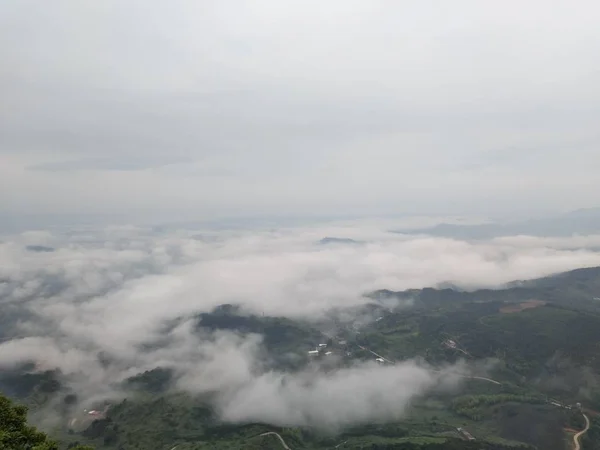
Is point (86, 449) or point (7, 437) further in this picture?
point (86, 449)

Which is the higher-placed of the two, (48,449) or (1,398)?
(1,398)

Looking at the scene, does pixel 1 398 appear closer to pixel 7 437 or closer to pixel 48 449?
pixel 7 437

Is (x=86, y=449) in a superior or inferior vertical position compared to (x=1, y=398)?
inferior

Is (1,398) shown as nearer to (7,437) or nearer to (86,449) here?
(7,437)

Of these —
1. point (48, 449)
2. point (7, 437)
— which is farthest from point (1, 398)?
point (48, 449)

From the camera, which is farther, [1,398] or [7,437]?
[1,398]

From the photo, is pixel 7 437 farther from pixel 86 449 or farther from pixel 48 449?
pixel 86 449
